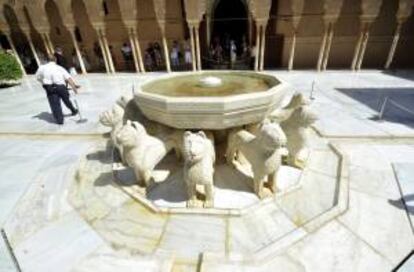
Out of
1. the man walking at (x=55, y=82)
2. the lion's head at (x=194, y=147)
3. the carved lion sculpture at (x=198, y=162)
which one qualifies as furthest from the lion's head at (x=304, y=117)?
the man walking at (x=55, y=82)

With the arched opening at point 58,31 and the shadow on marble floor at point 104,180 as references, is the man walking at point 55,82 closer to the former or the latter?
the shadow on marble floor at point 104,180

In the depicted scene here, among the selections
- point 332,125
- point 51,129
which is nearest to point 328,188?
point 332,125

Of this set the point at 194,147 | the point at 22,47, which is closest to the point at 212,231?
the point at 194,147

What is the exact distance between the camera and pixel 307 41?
12695 millimetres

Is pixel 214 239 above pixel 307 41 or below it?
below

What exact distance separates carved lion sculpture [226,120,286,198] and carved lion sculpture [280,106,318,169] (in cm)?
57

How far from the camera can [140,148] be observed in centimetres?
360

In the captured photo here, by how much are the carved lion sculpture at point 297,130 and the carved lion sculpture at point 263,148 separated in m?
0.57

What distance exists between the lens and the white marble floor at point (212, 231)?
282cm

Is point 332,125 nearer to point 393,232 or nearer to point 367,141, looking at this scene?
point 367,141

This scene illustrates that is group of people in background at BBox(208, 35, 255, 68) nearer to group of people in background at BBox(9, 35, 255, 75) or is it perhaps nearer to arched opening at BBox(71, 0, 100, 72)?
group of people in background at BBox(9, 35, 255, 75)

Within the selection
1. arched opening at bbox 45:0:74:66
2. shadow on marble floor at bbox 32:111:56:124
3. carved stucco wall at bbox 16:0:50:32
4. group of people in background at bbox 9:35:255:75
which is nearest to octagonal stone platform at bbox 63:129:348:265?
shadow on marble floor at bbox 32:111:56:124

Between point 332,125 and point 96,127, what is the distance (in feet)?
17.8

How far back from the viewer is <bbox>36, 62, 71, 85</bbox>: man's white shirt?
20.3 feet
